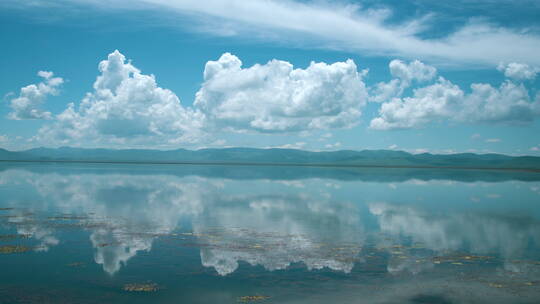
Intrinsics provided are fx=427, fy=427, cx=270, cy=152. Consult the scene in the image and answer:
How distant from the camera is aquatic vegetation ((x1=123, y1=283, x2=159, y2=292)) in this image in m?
17.7

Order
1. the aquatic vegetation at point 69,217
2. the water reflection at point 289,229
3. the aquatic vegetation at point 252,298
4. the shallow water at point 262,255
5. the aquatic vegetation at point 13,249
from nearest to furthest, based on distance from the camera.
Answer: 1. the aquatic vegetation at point 252,298
2. the shallow water at point 262,255
3. the aquatic vegetation at point 13,249
4. the water reflection at point 289,229
5. the aquatic vegetation at point 69,217

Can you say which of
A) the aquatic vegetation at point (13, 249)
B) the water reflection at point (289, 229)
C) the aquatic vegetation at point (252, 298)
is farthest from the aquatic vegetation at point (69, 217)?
the aquatic vegetation at point (252, 298)

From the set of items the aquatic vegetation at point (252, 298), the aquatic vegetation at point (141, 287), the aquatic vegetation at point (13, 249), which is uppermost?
the aquatic vegetation at point (252, 298)

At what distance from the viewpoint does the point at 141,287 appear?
18031mm

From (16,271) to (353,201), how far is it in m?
41.2

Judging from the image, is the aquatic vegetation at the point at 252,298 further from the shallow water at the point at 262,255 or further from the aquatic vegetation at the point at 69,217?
the aquatic vegetation at the point at 69,217

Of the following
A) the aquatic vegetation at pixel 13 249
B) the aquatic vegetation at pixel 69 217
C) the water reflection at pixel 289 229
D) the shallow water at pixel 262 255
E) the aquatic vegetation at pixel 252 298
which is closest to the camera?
the aquatic vegetation at pixel 252 298

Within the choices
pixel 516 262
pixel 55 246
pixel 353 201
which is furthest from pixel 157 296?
pixel 353 201

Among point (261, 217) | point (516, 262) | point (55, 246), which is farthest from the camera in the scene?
point (261, 217)

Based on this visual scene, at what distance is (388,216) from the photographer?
4128 centimetres

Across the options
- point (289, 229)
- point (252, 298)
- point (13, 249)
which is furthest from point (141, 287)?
point (289, 229)

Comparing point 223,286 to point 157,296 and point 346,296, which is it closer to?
point 157,296

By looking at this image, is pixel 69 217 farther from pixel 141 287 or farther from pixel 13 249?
pixel 141 287

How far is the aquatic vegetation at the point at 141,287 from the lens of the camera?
17.7 metres
